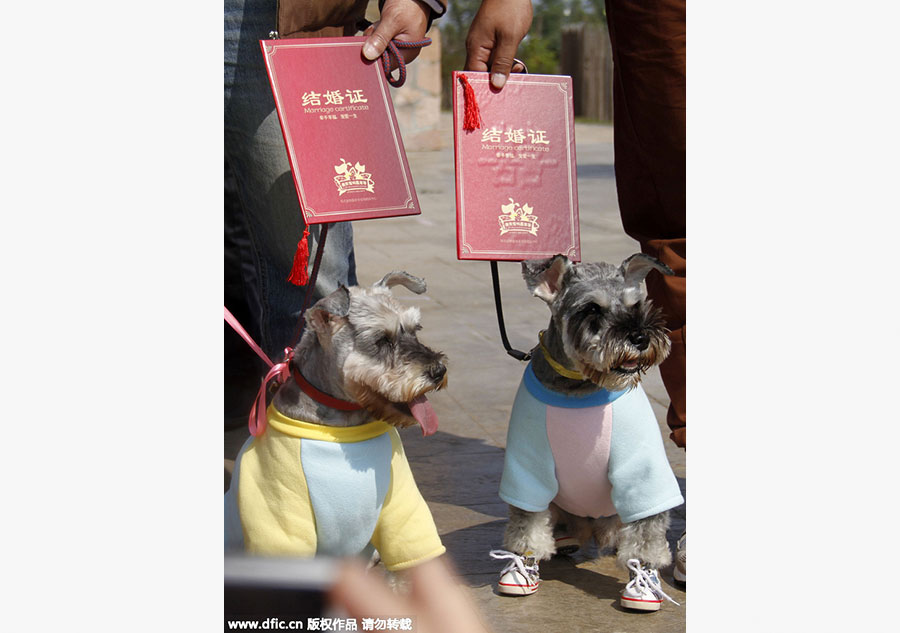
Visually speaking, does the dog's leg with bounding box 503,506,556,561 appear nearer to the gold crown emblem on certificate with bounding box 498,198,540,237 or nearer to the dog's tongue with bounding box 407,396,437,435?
the dog's tongue with bounding box 407,396,437,435

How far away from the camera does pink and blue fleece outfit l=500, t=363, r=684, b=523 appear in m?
3.01

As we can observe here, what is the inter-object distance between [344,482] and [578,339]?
Result: 75 cm

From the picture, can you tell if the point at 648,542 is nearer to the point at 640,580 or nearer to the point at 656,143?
the point at 640,580

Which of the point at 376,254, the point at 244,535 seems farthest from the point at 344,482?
the point at 376,254

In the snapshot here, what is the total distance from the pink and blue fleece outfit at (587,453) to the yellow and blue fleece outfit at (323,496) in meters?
0.40

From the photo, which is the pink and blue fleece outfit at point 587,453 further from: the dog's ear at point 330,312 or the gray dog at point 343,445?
the dog's ear at point 330,312

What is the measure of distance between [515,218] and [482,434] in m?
1.68

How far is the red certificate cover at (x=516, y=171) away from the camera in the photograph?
9.87 ft

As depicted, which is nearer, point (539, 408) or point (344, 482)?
point (344, 482)

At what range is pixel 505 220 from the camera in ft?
9.91

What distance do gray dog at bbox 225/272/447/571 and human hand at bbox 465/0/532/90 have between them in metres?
0.77

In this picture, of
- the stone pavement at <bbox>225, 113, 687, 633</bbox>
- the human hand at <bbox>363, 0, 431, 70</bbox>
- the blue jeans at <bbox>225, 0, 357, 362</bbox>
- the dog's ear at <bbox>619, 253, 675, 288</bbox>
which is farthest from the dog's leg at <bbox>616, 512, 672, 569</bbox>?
the human hand at <bbox>363, 0, 431, 70</bbox>

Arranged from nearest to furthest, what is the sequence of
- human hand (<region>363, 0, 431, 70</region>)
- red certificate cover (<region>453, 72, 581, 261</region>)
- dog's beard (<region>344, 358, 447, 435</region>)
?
dog's beard (<region>344, 358, 447, 435</region>), human hand (<region>363, 0, 431, 70</region>), red certificate cover (<region>453, 72, 581, 261</region>)
